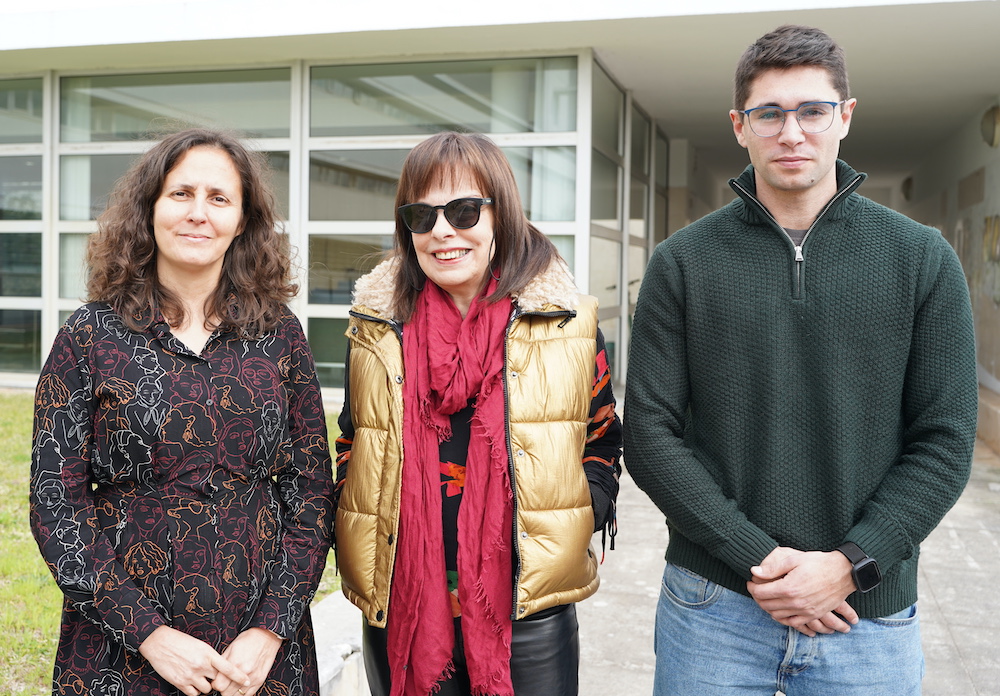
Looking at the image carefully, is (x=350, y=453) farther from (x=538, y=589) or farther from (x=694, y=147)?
(x=694, y=147)

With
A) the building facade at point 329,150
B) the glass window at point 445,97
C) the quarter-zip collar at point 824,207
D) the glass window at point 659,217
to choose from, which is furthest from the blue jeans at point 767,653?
the glass window at point 659,217

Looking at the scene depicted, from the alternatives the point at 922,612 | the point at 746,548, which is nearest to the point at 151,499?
the point at 746,548

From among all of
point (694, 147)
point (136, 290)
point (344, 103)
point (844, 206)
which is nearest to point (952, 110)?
point (694, 147)

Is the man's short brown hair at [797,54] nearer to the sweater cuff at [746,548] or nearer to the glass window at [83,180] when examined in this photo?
the sweater cuff at [746,548]

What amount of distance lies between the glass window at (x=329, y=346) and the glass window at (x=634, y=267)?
4.18 meters

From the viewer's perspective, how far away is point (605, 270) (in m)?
11.0

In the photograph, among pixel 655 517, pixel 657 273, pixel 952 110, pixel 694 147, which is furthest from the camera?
pixel 694 147

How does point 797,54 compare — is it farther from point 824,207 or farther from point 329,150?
point 329,150

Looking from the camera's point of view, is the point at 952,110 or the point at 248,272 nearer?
the point at 248,272

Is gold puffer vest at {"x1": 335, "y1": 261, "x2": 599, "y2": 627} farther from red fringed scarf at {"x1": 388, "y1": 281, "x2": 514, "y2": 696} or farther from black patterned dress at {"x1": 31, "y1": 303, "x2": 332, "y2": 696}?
black patterned dress at {"x1": 31, "y1": 303, "x2": 332, "y2": 696}

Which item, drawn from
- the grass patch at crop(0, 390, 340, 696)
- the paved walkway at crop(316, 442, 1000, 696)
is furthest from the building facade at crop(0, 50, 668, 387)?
the paved walkway at crop(316, 442, 1000, 696)

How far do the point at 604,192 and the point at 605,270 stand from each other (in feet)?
3.10

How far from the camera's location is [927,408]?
6.22 ft

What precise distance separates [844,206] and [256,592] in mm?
1585
